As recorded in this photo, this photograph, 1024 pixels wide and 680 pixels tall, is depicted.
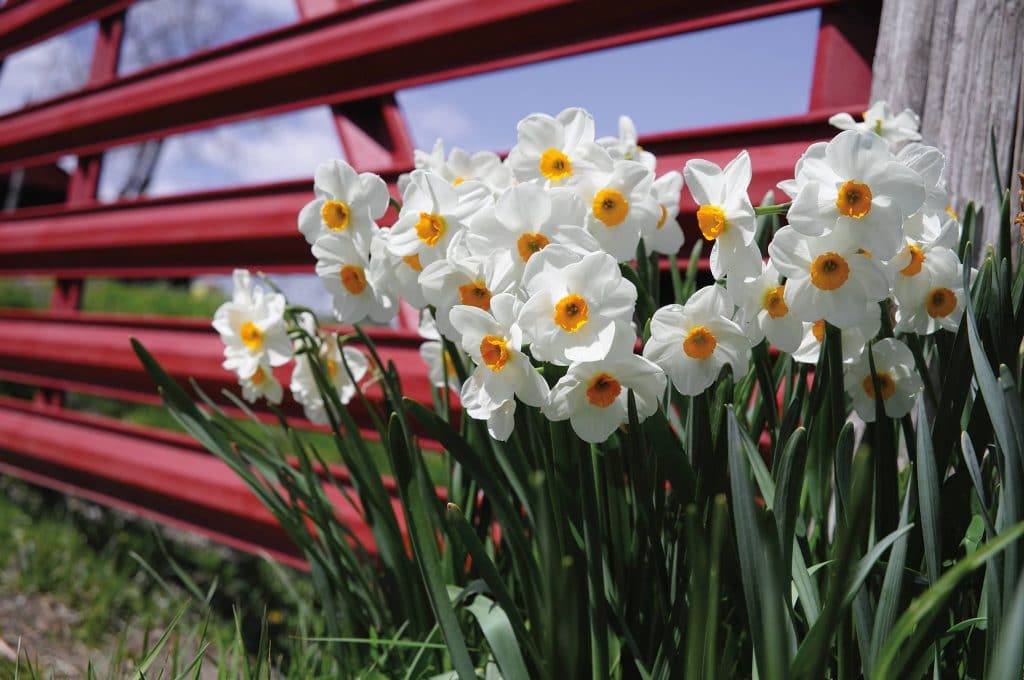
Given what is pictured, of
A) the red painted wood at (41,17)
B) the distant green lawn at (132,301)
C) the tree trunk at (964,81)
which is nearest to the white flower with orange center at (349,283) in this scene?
the tree trunk at (964,81)

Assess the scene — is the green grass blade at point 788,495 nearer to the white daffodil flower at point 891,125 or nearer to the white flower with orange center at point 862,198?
the white flower with orange center at point 862,198

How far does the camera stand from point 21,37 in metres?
4.32

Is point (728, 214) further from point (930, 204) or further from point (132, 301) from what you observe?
point (132, 301)

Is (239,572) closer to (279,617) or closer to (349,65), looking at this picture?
(279,617)

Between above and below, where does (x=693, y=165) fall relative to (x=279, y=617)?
above

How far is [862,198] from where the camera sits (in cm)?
76

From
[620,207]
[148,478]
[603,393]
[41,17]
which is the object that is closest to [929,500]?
[603,393]

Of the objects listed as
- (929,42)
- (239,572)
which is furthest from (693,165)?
(239,572)

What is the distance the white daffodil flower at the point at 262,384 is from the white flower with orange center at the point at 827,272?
85 centimetres

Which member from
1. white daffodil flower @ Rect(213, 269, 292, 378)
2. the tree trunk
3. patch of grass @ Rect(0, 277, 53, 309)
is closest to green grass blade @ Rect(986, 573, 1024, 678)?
the tree trunk

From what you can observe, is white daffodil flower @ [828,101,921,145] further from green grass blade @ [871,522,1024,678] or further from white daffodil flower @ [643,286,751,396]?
green grass blade @ [871,522,1024,678]

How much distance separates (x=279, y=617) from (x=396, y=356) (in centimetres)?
88

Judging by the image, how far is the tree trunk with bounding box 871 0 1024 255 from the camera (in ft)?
4.14

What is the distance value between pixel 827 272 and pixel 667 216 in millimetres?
379
